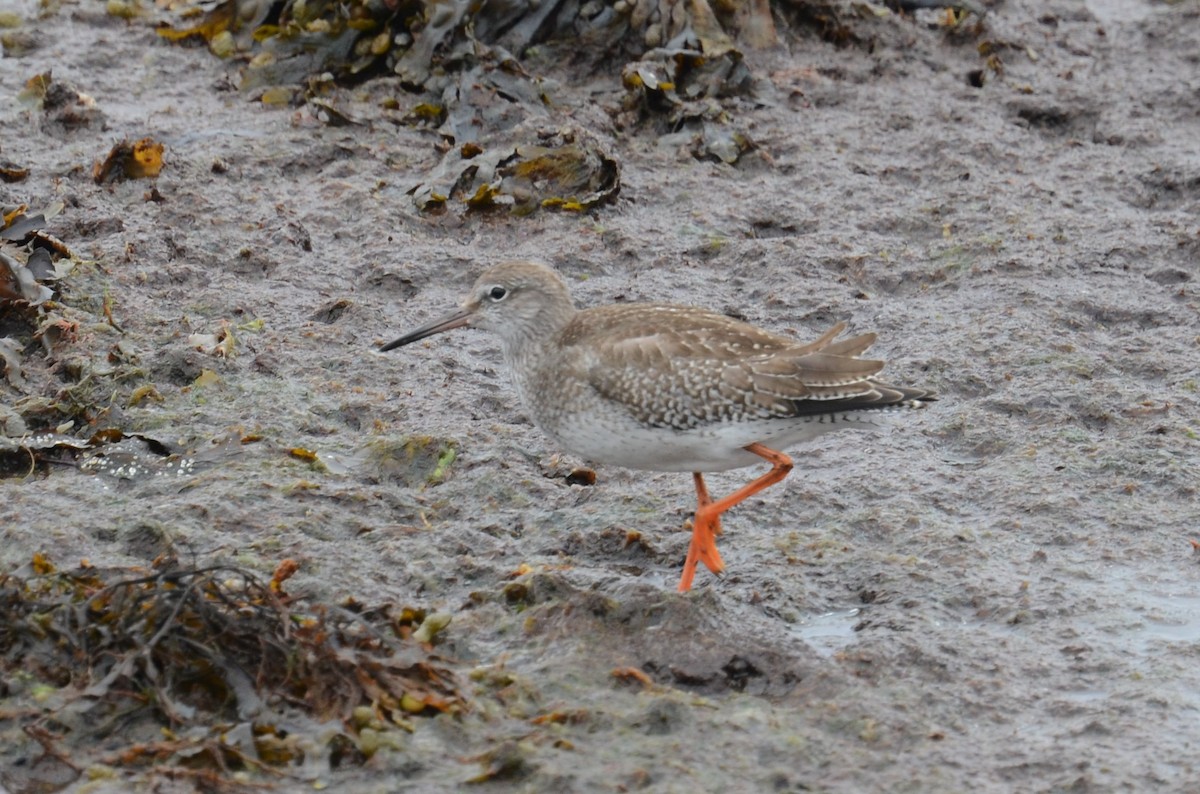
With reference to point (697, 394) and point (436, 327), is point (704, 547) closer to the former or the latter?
point (697, 394)

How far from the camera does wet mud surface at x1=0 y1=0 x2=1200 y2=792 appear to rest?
5504mm

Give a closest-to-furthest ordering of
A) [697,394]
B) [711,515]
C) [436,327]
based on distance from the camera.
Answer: [697,394]
[711,515]
[436,327]

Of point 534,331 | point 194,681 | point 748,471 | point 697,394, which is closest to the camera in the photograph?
point 194,681

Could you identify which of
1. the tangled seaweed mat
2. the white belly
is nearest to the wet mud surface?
the tangled seaweed mat

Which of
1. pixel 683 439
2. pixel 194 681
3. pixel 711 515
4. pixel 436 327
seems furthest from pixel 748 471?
pixel 194 681

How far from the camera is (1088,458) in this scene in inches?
292

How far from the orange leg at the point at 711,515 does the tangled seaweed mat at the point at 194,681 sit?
137 centimetres

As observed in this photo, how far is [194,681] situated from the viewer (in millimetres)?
5367

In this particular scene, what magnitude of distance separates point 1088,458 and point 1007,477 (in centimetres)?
42

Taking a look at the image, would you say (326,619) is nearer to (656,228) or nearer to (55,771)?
(55,771)

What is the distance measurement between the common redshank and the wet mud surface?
47cm

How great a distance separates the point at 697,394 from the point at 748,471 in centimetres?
138

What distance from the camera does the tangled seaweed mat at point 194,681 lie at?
5.04 meters

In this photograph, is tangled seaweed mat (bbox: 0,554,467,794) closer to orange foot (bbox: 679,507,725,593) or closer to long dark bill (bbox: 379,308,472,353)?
orange foot (bbox: 679,507,725,593)
